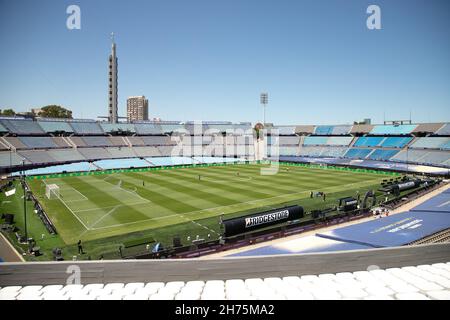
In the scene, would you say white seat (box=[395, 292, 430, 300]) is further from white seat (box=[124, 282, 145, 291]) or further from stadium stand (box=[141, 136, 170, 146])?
stadium stand (box=[141, 136, 170, 146])

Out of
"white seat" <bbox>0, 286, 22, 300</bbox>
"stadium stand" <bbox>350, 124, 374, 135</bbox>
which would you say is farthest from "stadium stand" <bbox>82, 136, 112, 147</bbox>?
"white seat" <bbox>0, 286, 22, 300</bbox>

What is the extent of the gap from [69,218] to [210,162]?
51.3 meters

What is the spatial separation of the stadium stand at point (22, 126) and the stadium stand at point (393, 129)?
8940 centimetres

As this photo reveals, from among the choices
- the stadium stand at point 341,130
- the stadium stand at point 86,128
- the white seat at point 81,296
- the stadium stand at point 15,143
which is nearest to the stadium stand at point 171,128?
the stadium stand at point 86,128

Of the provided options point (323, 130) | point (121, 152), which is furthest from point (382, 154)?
point (121, 152)

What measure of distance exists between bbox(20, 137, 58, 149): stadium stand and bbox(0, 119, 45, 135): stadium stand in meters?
2.75

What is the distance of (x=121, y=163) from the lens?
234 feet

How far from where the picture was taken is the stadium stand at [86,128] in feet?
274

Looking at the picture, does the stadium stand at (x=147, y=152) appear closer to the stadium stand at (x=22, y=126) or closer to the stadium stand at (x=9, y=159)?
the stadium stand at (x=22, y=126)

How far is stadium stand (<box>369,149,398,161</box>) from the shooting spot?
7461cm

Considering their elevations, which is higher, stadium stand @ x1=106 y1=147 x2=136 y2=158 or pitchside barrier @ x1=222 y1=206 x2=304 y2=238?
stadium stand @ x1=106 y1=147 x2=136 y2=158

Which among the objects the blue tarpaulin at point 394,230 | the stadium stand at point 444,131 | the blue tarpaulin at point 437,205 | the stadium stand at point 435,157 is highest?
the stadium stand at point 444,131
